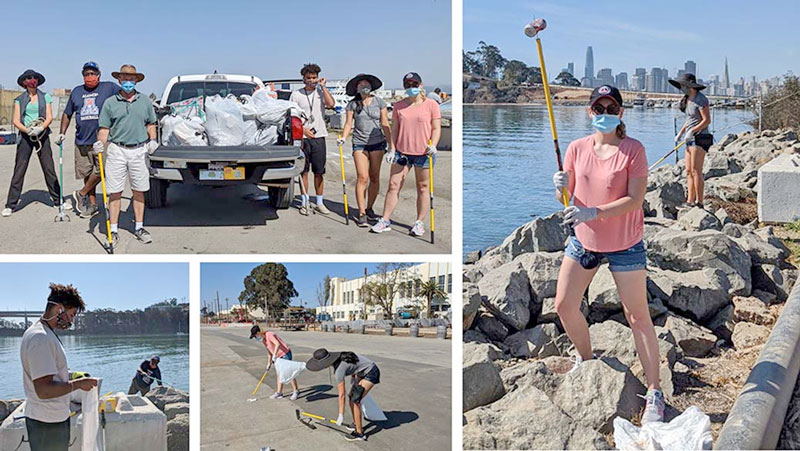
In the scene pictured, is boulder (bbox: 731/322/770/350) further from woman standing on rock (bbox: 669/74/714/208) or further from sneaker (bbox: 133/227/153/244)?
sneaker (bbox: 133/227/153/244)

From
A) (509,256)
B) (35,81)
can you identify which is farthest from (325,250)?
(35,81)

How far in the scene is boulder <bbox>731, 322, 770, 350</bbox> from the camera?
5.52 metres

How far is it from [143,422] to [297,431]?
1.04 metres

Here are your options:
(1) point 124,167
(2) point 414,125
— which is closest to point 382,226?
(2) point 414,125

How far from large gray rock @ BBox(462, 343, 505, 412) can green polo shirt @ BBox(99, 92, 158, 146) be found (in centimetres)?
351

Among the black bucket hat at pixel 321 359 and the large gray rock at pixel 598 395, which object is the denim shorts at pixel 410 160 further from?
the large gray rock at pixel 598 395

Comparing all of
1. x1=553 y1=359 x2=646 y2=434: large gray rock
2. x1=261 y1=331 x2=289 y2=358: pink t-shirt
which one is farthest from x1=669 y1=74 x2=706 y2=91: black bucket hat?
x1=261 y1=331 x2=289 y2=358: pink t-shirt

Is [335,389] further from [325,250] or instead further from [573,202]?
[573,202]

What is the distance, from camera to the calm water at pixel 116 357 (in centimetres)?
685

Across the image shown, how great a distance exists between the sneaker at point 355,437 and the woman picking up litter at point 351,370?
149 millimetres

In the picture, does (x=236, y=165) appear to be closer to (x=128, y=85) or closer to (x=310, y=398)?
(x=128, y=85)

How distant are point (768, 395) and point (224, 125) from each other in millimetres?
5817

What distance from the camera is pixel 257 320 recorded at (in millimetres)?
5602

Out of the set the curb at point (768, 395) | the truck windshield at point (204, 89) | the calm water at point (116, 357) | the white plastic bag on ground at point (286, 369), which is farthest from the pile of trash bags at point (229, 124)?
the curb at point (768, 395)
